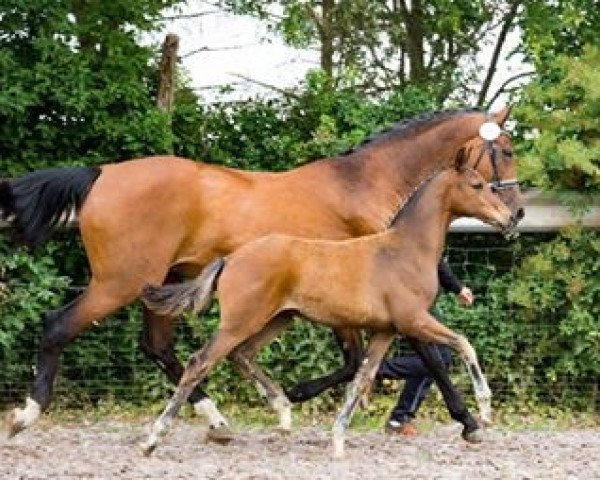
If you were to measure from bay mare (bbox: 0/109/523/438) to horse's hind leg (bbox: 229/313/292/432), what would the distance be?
414mm

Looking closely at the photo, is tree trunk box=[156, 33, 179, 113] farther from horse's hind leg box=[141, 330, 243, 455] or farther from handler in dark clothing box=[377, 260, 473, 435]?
horse's hind leg box=[141, 330, 243, 455]

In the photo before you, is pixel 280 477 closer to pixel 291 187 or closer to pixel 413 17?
pixel 291 187

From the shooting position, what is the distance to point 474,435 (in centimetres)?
736

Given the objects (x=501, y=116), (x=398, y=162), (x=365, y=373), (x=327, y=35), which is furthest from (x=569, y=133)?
(x=327, y=35)

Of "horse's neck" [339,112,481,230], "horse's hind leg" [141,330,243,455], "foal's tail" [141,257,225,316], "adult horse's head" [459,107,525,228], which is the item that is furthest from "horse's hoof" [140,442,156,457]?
"adult horse's head" [459,107,525,228]

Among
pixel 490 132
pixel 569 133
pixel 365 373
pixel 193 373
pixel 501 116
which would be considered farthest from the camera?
pixel 569 133

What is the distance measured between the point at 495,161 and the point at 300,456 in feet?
6.98

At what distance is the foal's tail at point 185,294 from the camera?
6.70 meters

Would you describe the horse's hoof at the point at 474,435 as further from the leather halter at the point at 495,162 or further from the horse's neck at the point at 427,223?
the leather halter at the point at 495,162

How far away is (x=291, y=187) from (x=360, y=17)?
7.65 meters

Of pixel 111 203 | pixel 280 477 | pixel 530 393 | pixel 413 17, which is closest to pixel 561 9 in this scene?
pixel 413 17

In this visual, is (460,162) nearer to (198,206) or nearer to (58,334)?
(198,206)

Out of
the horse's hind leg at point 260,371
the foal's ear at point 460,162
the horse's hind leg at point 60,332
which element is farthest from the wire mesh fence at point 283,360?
the foal's ear at point 460,162

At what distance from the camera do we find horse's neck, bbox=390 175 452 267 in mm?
6898
